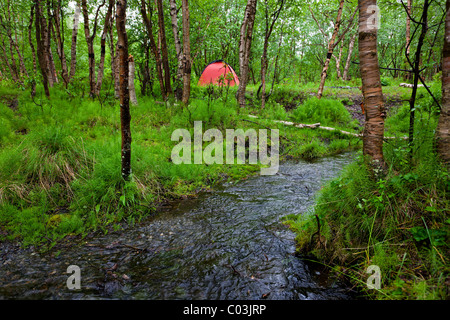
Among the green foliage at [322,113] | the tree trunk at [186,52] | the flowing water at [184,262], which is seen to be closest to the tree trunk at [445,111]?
the flowing water at [184,262]

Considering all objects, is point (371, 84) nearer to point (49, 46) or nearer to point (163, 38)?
point (163, 38)

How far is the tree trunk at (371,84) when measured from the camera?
2795 millimetres

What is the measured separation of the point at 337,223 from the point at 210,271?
1673 millimetres

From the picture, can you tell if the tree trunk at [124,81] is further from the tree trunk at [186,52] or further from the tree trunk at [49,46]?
the tree trunk at [49,46]

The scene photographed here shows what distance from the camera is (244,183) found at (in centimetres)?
571

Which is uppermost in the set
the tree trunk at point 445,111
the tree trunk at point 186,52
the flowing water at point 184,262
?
the tree trunk at point 186,52

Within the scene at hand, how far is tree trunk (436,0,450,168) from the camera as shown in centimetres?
258

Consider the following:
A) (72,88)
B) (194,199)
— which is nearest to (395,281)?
(194,199)

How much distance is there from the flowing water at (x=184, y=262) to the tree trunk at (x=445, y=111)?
1.87 metres

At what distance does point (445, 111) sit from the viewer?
265 centimetres

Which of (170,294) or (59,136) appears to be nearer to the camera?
(170,294)

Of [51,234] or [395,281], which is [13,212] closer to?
[51,234]

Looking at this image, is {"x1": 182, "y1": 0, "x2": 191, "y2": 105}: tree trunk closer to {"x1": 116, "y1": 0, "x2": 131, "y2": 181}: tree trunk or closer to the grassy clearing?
the grassy clearing
